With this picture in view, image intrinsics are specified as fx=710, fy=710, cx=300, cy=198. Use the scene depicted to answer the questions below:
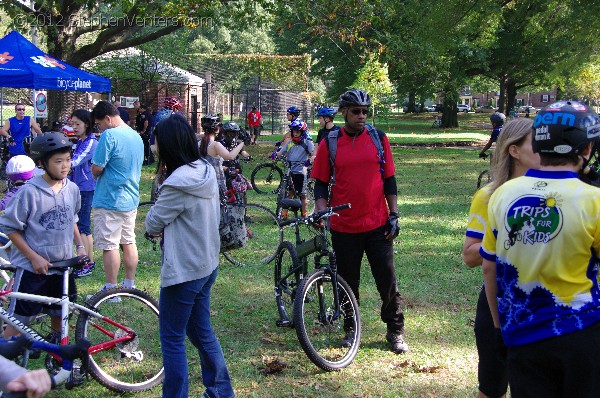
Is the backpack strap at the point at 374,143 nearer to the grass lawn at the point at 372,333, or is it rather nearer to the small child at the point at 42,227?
the grass lawn at the point at 372,333

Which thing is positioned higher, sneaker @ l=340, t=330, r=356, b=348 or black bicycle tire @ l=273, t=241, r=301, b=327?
black bicycle tire @ l=273, t=241, r=301, b=327

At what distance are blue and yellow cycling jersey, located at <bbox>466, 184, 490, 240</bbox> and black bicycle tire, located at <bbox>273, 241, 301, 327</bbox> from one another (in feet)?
8.75

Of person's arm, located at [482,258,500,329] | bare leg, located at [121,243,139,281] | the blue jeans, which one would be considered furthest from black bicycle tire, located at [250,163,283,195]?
person's arm, located at [482,258,500,329]

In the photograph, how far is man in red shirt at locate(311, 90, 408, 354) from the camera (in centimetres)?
551

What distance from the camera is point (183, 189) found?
409 centimetres

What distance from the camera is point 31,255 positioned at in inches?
184

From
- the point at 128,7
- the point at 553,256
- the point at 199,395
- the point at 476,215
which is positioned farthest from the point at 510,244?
the point at 128,7

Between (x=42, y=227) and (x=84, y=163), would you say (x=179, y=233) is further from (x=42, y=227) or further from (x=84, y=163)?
(x=84, y=163)

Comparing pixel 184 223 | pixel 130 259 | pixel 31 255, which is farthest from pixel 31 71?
pixel 184 223

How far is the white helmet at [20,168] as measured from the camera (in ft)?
18.9

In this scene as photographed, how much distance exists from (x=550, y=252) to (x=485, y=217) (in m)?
0.81

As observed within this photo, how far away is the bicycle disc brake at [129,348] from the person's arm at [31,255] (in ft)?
2.22

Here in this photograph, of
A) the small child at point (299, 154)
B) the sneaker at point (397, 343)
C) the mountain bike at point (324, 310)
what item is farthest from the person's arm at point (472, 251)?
the small child at point (299, 154)

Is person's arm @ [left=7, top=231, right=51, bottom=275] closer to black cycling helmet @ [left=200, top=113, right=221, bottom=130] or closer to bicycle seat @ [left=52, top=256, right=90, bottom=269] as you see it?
bicycle seat @ [left=52, top=256, right=90, bottom=269]
